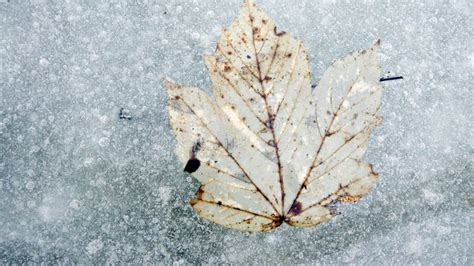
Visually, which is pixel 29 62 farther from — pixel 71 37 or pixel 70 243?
pixel 70 243

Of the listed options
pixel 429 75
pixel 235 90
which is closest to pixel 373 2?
pixel 429 75

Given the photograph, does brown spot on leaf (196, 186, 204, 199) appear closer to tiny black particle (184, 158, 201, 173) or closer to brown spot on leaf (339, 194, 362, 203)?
tiny black particle (184, 158, 201, 173)

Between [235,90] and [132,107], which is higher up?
[235,90]

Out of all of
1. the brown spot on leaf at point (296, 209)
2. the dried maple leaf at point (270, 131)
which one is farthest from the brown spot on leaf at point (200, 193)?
the brown spot on leaf at point (296, 209)

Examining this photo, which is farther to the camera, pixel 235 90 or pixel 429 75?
pixel 429 75

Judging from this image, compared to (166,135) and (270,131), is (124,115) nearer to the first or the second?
(166,135)
